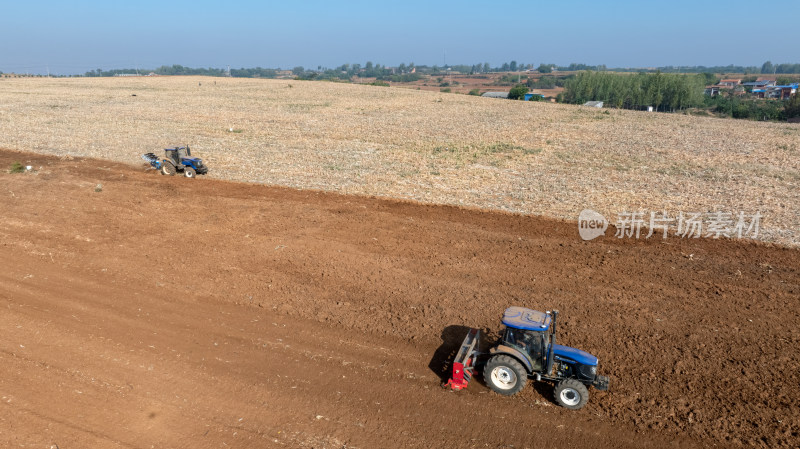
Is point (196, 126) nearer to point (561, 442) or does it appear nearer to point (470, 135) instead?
point (470, 135)

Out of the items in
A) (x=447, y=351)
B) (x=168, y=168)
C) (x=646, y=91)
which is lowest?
(x=447, y=351)

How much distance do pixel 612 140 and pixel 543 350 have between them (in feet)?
88.5

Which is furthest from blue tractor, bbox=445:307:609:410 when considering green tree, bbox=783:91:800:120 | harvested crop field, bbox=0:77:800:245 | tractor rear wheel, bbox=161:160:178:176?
green tree, bbox=783:91:800:120

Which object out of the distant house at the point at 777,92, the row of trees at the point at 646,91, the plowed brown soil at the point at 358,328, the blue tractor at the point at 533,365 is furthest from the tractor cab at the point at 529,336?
the distant house at the point at 777,92

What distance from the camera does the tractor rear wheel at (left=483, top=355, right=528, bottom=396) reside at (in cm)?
778

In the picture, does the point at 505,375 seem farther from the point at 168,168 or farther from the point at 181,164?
the point at 168,168

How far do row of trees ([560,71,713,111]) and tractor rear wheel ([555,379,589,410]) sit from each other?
250ft

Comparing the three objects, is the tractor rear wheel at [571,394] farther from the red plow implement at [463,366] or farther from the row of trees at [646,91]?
the row of trees at [646,91]

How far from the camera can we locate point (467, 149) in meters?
28.2

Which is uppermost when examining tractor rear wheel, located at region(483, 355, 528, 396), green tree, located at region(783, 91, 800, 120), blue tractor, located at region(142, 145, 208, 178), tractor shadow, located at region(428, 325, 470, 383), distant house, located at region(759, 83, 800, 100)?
distant house, located at region(759, 83, 800, 100)

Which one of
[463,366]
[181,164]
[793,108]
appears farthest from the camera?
[793,108]

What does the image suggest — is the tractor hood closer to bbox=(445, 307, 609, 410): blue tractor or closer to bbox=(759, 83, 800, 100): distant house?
bbox=(445, 307, 609, 410): blue tractor

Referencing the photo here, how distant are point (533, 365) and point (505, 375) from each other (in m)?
0.47

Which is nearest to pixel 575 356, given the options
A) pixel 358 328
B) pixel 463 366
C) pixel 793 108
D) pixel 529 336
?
pixel 529 336
